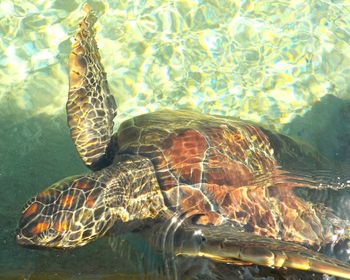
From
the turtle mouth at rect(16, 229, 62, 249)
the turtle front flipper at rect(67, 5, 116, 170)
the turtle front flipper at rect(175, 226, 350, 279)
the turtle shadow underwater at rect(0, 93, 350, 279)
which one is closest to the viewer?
the turtle front flipper at rect(175, 226, 350, 279)

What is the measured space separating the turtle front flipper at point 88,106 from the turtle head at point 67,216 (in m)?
0.74

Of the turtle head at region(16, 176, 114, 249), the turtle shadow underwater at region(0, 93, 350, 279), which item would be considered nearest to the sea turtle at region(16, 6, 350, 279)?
the turtle head at region(16, 176, 114, 249)

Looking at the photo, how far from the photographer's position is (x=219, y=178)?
3.87 m

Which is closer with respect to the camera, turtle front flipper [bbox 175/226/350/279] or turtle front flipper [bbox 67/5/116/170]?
turtle front flipper [bbox 175/226/350/279]

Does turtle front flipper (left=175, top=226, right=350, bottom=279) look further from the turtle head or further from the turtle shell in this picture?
the turtle head

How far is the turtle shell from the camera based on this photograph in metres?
3.74

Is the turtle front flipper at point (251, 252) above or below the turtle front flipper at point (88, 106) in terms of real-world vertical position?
below

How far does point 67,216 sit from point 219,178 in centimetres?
136

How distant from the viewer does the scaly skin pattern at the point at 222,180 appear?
3746 mm

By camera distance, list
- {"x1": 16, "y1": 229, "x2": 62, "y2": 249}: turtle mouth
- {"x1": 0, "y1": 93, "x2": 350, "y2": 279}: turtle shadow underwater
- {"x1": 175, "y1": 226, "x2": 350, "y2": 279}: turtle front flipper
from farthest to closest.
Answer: {"x1": 0, "y1": 93, "x2": 350, "y2": 279}: turtle shadow underwater → {"x1": 16, "y1": 229, "x2": 62, "y2": 249}: turtle mouth → {"x1": 175, "y1": 226, "x2": 350, "y2": 279}: turtle front flipper

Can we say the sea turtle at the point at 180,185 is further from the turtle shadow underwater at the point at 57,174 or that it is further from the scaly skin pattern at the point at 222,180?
the turtle shadow underwater at the point at 57,174

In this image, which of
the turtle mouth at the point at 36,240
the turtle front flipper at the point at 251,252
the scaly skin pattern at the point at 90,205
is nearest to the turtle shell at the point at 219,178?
the scaly skin pattern at the point at 90,205

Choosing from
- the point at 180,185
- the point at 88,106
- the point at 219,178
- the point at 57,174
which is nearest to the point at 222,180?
the point at 219,178

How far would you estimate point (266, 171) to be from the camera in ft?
13.9
